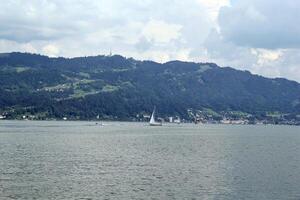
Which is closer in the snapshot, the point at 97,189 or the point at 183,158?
the point at 97,189

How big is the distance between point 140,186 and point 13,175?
2328 centimetres

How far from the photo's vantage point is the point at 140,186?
7881 cm

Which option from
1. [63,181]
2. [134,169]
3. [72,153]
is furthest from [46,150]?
[63,181]

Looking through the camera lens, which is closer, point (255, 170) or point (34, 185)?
point (34, 185)

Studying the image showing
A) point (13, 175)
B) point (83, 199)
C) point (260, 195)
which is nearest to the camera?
point (83, 199)

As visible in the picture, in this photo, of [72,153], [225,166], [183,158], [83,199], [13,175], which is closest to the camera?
[83,199]

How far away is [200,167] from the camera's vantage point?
105 m

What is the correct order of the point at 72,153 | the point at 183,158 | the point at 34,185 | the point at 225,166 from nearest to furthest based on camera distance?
the point at 34,185 < the point at 225,166 < the point at 183,158 < the point at 72,153

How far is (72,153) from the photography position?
5300 inches

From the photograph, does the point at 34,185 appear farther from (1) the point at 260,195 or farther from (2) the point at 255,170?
(2) the point at 255,170

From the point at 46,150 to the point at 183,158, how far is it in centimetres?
3990

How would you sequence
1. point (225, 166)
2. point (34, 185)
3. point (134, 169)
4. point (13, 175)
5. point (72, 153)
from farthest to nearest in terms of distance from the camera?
point (72, 153)
point (225, 166)
point (134, 169)
point (13, 175)
point (34, 185)

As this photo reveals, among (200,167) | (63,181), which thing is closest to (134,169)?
(200,167)

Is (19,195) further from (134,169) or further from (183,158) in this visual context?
(183,158)
